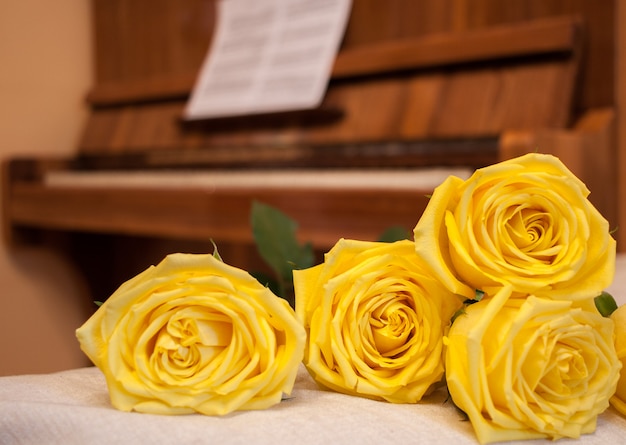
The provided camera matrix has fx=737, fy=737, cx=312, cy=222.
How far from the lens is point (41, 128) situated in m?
2.36

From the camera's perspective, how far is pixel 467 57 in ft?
5.14

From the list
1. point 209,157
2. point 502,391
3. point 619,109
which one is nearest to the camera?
point 502,391

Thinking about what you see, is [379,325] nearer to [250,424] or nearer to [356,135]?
[250,424]

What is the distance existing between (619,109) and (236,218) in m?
0.76

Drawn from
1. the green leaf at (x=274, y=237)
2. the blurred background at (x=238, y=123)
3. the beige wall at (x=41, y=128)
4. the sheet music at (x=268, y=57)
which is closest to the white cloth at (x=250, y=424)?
the green leaf at (x=274, y=237)

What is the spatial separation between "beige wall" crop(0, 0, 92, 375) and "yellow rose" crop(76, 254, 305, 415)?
2.00 m

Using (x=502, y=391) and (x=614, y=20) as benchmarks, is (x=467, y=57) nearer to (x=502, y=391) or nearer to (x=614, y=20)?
(x=614, y=20)

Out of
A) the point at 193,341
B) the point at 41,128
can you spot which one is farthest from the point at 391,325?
the point at 41,128

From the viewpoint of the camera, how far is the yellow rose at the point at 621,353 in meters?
0.42

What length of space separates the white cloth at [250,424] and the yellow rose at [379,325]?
0.01 metres

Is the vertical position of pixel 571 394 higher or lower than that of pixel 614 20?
lower

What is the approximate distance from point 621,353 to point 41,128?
2.24 meters

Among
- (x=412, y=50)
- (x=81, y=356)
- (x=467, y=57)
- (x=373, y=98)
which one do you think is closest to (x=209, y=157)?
(x=373, y=98)

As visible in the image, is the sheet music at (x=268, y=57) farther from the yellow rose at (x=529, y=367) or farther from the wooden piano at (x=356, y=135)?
the yellow rose at (x=529, y=367)
